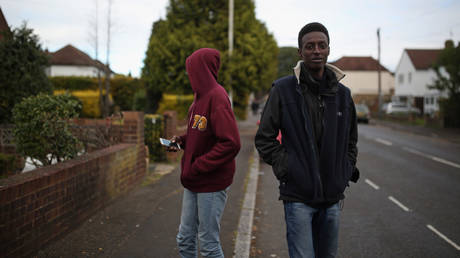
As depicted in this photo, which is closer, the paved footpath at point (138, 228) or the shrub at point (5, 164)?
the paved footpath at point (138, 228)

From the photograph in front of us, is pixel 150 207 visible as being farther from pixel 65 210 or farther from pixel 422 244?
pixel 422 244

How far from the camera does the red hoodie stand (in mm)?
3074

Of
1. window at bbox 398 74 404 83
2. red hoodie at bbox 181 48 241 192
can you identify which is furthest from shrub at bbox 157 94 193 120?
window at bbox 398 74 404 83

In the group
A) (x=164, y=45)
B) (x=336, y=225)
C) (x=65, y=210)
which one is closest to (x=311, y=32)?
(x=336, y=225)

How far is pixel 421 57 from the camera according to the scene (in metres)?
48.0

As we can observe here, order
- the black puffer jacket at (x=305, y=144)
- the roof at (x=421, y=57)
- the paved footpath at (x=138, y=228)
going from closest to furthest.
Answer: the black puffer jacket at (x=305, y=144)
the paved footpath at (x=138, y=228)
the roof at (x=421, y=57)

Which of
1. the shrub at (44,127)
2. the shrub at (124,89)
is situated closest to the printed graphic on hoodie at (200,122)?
the shrub at (44,127)

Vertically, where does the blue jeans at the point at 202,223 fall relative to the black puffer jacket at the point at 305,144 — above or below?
below

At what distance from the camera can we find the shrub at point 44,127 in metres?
5.77

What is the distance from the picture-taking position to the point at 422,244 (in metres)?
4.95

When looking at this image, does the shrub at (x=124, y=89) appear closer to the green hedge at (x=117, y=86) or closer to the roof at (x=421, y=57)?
the green hedge at (x=117, y=86)

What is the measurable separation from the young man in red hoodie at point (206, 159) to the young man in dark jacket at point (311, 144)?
41cm

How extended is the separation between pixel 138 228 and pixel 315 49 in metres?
3.43

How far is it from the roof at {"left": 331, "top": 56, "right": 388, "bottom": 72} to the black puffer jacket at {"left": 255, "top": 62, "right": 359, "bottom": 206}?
6432 cm
